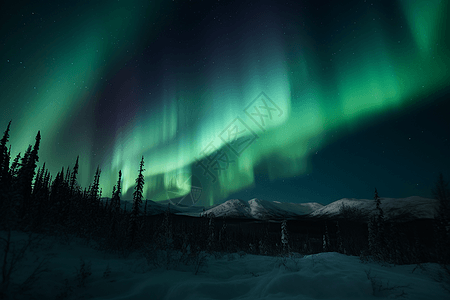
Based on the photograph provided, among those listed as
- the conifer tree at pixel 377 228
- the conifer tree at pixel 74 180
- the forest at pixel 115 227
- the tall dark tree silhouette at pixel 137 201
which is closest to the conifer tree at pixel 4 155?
the forest at pixel 115 227

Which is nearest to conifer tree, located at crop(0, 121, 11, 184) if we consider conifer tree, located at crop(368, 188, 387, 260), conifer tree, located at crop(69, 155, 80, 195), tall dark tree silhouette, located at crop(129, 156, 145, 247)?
conifer tree, located at crop(69, 155, 80, 195)

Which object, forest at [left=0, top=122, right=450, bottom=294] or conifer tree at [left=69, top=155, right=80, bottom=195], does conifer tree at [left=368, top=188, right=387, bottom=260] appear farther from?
conifer tree at [left=69, top=155, right=80, bottom=195]

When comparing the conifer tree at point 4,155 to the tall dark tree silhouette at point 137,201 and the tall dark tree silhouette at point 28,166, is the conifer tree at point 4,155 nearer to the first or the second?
the tall dark tree silhouette at point 28,166

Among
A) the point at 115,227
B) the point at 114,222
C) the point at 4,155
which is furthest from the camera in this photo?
the point at 4,155

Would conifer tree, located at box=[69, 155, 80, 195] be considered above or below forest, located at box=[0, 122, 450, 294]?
above

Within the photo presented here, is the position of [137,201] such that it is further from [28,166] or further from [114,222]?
[28,166]

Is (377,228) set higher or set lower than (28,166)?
lower

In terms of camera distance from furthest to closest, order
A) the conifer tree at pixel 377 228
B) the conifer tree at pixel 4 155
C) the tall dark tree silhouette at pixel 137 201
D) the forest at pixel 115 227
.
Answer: the conifer tree at pixel 377 228 < the conifer tree at pixel 4 155 < the tall dark tree silhouette at pixel 137 201 < the forest at pixel 115 227

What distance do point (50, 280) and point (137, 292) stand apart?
2.17 m

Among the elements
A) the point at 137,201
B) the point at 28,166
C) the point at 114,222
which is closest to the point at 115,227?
the point at 114,222

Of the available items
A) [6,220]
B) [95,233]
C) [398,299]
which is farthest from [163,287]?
[95,233]

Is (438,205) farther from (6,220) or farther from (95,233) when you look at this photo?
(95,233)

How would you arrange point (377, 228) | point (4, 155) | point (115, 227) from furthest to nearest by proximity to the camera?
point (377, 228) < point (4, 155) < point (115, 227)

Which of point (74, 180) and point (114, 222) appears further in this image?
point (74, 180)
